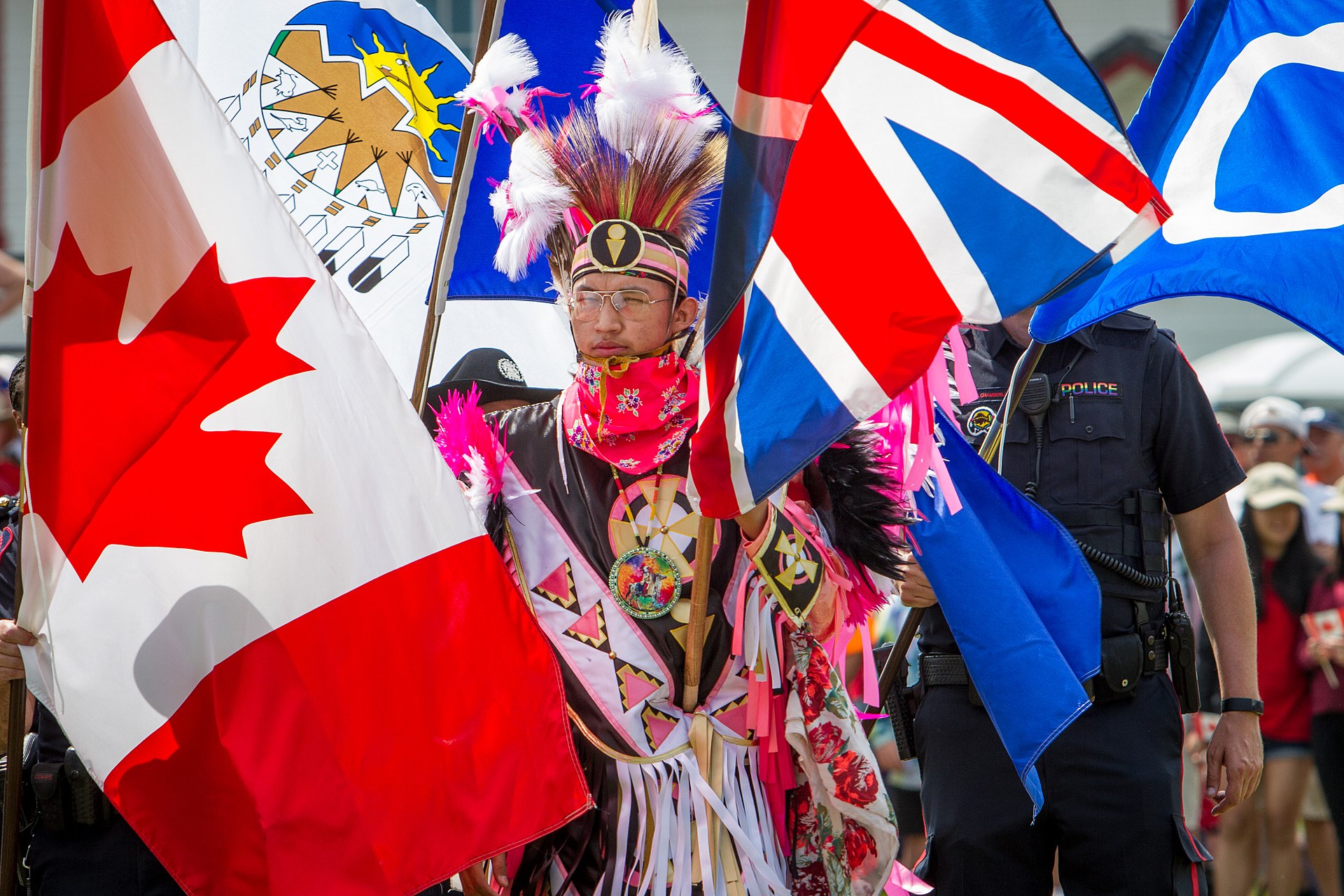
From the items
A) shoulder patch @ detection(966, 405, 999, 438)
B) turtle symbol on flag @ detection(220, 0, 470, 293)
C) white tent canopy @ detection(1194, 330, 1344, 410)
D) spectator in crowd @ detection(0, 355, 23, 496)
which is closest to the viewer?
shoulder patch @ detection(966, 405, 999, 438)

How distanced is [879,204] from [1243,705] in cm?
178

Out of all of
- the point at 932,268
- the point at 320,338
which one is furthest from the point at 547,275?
the point at 932,268

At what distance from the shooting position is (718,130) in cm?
336

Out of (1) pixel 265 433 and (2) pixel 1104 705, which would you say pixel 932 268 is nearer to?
(1) pixel 265 433

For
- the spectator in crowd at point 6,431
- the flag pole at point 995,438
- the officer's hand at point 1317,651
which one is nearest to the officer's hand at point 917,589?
the flag pole at point 995,438

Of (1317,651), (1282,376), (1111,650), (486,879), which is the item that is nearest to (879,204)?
(1111,650)

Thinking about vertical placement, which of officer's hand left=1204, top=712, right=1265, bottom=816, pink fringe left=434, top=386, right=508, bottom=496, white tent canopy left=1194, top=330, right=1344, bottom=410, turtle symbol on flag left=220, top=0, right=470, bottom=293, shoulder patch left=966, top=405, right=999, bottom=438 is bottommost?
officer's hand left=1204, top=712, right=1265, bottom=816

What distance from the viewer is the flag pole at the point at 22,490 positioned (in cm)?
268

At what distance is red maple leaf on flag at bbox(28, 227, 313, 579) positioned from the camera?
8.65 ft

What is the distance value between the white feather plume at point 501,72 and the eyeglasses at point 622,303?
20.4 inches

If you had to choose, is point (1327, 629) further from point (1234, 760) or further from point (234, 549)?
point (234, 549)

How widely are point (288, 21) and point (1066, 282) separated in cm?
287

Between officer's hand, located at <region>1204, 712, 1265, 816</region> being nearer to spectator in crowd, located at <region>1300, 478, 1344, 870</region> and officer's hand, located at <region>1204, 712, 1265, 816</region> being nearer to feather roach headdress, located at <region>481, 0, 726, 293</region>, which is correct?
feather roach headdress, located at <region>481, 0, 726, 293</region>

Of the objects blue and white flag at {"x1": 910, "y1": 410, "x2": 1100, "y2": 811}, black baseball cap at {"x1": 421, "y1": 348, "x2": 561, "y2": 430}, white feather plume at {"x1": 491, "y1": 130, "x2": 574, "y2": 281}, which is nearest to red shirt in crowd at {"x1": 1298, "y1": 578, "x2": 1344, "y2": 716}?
blue and white flag at {"x1": 910, "y1": 410, "x2": 1100, "y2": 811}
